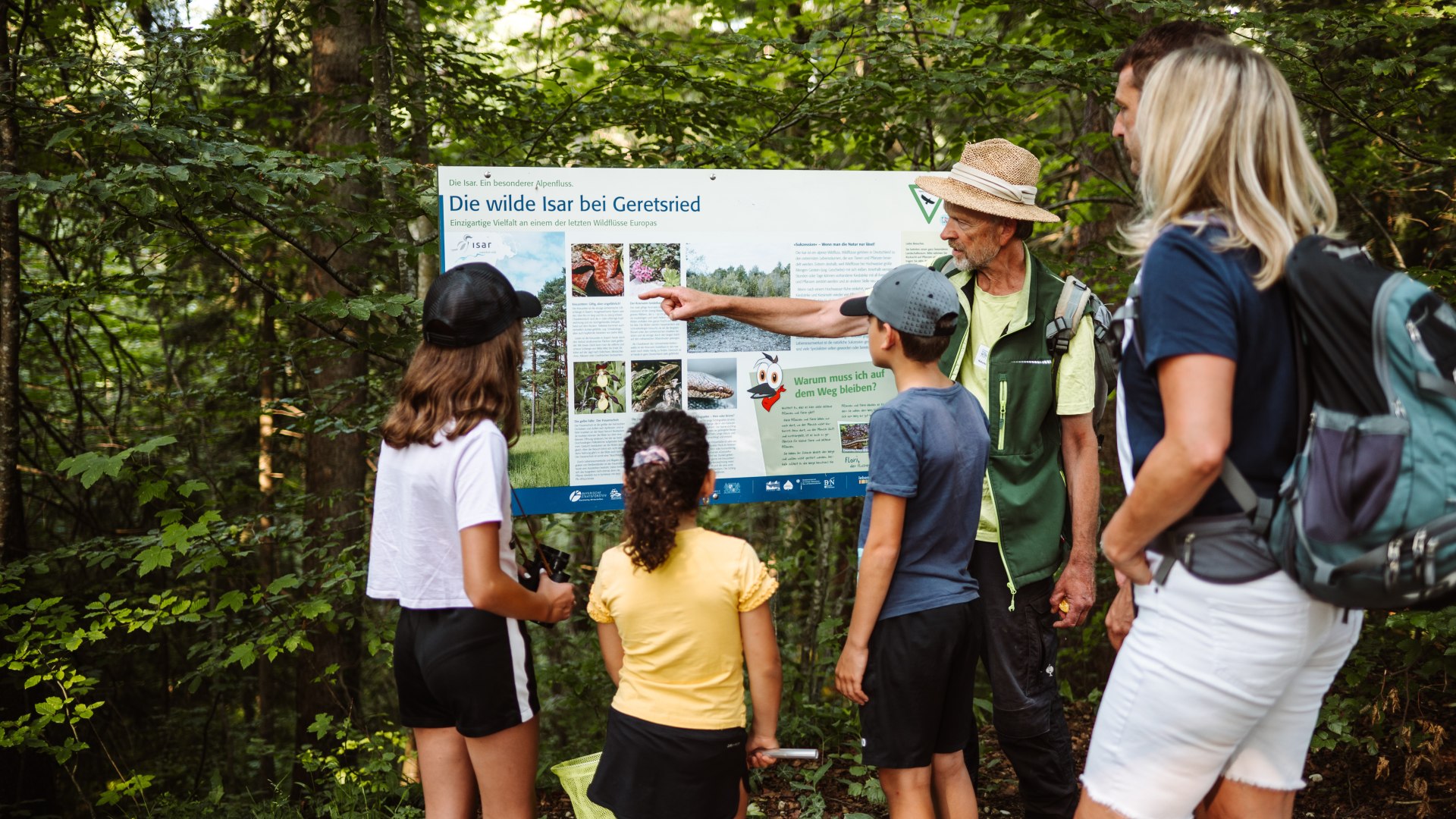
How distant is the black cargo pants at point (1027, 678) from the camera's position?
118 inches

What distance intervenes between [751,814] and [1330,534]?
3.08 m

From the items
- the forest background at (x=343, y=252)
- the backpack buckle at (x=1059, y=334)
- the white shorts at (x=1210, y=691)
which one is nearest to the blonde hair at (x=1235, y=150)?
the white shorts at (x=1210, y=691)

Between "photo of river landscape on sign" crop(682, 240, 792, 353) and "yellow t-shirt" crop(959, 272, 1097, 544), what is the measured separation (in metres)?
0.82

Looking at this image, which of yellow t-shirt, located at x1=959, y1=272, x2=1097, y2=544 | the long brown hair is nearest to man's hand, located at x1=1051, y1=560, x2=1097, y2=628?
yellow t-shirt, located at x1=959, y1=272, x2=1097, y2=544

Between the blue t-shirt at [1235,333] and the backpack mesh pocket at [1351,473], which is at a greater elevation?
the blue t-shirt at [1235,333]

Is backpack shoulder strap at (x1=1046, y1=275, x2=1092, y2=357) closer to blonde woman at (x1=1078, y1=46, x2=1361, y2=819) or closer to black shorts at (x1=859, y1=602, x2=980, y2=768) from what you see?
black shorts at (x1=859, y1=602, x2=980, y2=768)

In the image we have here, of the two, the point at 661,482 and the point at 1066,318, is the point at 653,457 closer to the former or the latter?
the point at 661,482

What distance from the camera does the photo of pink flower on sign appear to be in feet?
11.6

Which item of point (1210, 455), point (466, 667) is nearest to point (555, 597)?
point (466, 667)

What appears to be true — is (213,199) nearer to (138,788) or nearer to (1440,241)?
(138,788)

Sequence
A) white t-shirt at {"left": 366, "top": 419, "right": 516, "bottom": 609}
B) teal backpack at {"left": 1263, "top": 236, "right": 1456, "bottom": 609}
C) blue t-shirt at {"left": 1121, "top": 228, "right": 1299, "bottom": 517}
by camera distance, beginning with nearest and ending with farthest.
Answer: teal backpack at {"left": 1263, "top": 236, "right": 1456, "bottom": 609} < blue t-shirt at {"left": 1121, "top": 228, "right": 1299, "bottom": 517} < white t-shirt at {"left": 366, "top": 419, "right": 516, "bottom": 609}

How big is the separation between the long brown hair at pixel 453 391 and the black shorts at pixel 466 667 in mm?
478

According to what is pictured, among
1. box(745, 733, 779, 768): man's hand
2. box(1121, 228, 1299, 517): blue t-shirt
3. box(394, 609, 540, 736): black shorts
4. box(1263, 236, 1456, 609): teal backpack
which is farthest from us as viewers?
box(745, 733, 779, 768): man's hand

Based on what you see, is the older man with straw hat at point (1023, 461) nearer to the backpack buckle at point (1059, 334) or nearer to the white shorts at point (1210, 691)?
the backpack buckle at point (1059, 334)
